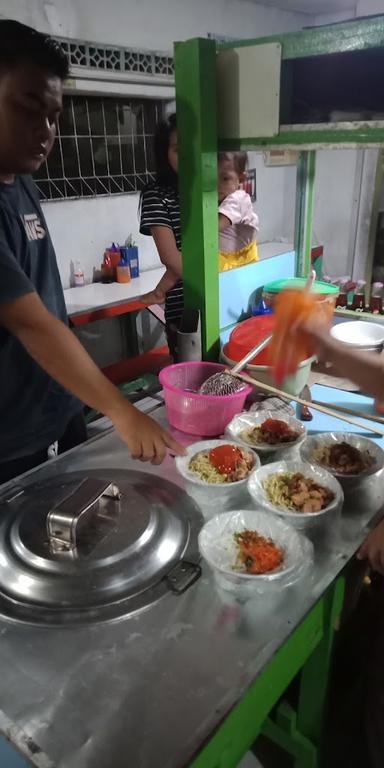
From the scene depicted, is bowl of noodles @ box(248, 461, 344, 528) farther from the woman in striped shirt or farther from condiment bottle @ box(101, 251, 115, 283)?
condiment bottle @ box(101, 251, 115, 283)

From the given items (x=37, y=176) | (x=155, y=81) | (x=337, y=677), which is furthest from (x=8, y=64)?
(x=155, y=81)

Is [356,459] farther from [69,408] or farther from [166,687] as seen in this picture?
[69,408]

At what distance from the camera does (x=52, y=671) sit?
746mm

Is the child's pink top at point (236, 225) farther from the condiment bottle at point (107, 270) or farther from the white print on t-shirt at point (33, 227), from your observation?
the condiment bottle at point (107, 270)

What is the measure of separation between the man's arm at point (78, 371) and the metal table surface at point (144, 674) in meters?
0.30

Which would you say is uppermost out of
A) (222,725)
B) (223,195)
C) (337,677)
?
(223,195)

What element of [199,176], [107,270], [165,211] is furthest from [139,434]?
[107,270]

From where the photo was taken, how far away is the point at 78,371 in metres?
1.09

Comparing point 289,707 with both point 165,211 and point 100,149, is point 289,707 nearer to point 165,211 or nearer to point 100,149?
point 165,211

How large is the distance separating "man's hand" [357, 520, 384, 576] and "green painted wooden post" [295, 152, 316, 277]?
1.20 metres

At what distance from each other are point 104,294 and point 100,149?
1036mm

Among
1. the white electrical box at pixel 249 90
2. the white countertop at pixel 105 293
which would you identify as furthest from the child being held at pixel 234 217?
the white countertop at pixel 105 293

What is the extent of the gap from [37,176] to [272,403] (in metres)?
2.65

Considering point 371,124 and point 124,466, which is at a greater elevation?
point 371,124
